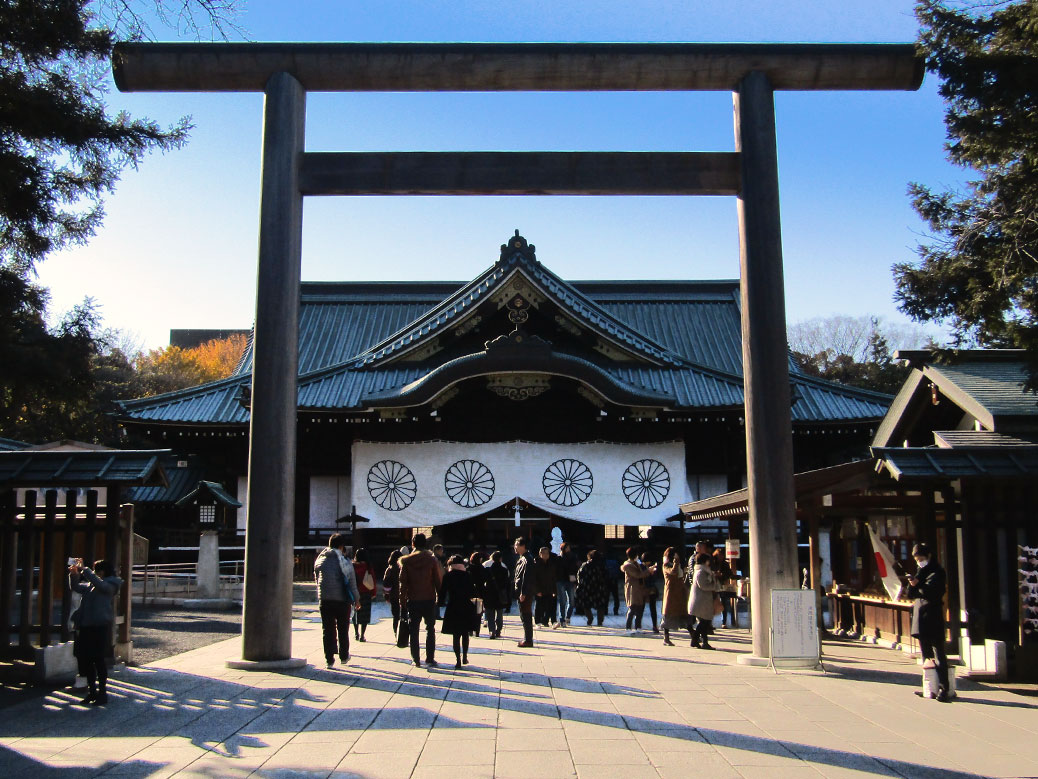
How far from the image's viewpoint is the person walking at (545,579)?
50.2 feet

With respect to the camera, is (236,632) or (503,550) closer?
(236,632)

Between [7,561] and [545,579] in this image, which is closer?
[7,561]

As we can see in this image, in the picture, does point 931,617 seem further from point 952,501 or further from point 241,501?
point 241,501

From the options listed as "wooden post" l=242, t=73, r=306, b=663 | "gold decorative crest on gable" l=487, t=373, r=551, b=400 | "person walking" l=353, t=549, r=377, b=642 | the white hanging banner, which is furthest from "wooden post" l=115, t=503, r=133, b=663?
"gold decorative crest on gable" l=487, t=373, r=551, b=400

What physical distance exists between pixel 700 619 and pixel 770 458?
3261 millimetres

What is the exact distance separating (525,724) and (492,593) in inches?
A: 264

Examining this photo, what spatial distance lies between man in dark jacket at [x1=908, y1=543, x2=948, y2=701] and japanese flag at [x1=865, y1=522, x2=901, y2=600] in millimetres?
3709

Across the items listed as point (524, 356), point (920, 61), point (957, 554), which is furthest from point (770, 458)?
point (524, 356)

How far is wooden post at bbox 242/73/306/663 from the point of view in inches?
416

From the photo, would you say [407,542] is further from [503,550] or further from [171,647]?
[171,647]

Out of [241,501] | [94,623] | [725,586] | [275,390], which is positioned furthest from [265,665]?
[241,501]

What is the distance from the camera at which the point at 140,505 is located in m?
25.1

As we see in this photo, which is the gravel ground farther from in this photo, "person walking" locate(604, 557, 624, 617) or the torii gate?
"person walking" locate(604, 557, 624, 617)

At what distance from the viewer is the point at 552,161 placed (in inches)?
453
